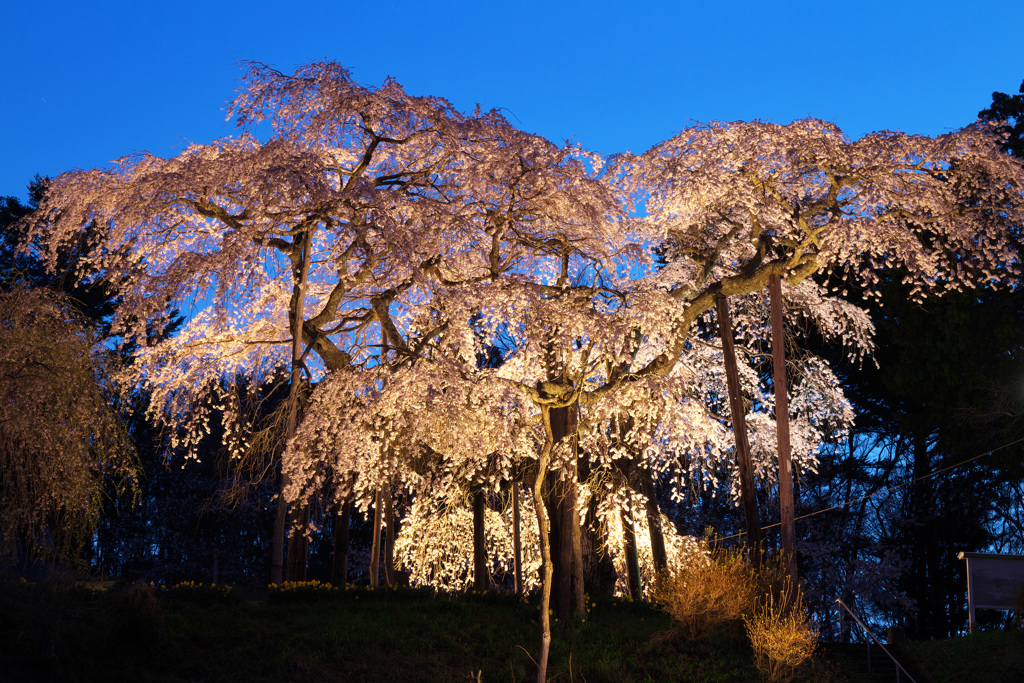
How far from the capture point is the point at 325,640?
934cm

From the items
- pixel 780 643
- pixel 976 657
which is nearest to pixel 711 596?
pixel 780 643

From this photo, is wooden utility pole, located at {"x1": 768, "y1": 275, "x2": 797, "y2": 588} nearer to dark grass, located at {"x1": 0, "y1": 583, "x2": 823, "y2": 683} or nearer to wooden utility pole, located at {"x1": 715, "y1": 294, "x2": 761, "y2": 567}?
wooden utility pole, located at {"x1": 715, "y1": 294, "x2": 761, "y2": 567}

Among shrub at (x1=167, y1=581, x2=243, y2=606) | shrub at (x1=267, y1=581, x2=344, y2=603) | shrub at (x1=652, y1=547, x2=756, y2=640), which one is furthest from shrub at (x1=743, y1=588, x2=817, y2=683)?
shrub at (x1=167, y1=581, x2=243, y2=606)

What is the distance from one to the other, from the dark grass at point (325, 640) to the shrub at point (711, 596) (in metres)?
0.20

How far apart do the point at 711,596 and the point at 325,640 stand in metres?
4.89

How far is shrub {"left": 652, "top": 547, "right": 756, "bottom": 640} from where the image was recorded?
1055 cm

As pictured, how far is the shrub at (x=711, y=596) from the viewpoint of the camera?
10.6 metres

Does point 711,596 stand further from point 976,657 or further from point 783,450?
point 976,657

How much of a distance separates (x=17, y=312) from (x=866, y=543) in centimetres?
2101

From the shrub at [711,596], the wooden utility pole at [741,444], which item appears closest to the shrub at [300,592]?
the shrub at [711,596]

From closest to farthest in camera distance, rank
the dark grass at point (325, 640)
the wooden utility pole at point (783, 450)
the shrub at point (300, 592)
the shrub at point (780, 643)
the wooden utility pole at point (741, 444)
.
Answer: the dark grass at point (325, 640)
the shrub at point (780, 643)
the shrub at point (300, 592)
the wooden utility pole at point (783, 450)
the wooden utility pole at point (741, 444)

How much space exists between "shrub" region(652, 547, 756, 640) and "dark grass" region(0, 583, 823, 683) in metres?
0.20

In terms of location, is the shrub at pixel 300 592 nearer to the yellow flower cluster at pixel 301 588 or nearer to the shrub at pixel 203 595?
the yellow flower cluster at pixel 301 588

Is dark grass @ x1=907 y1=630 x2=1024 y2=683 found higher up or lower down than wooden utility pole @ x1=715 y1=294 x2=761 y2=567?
lower down
